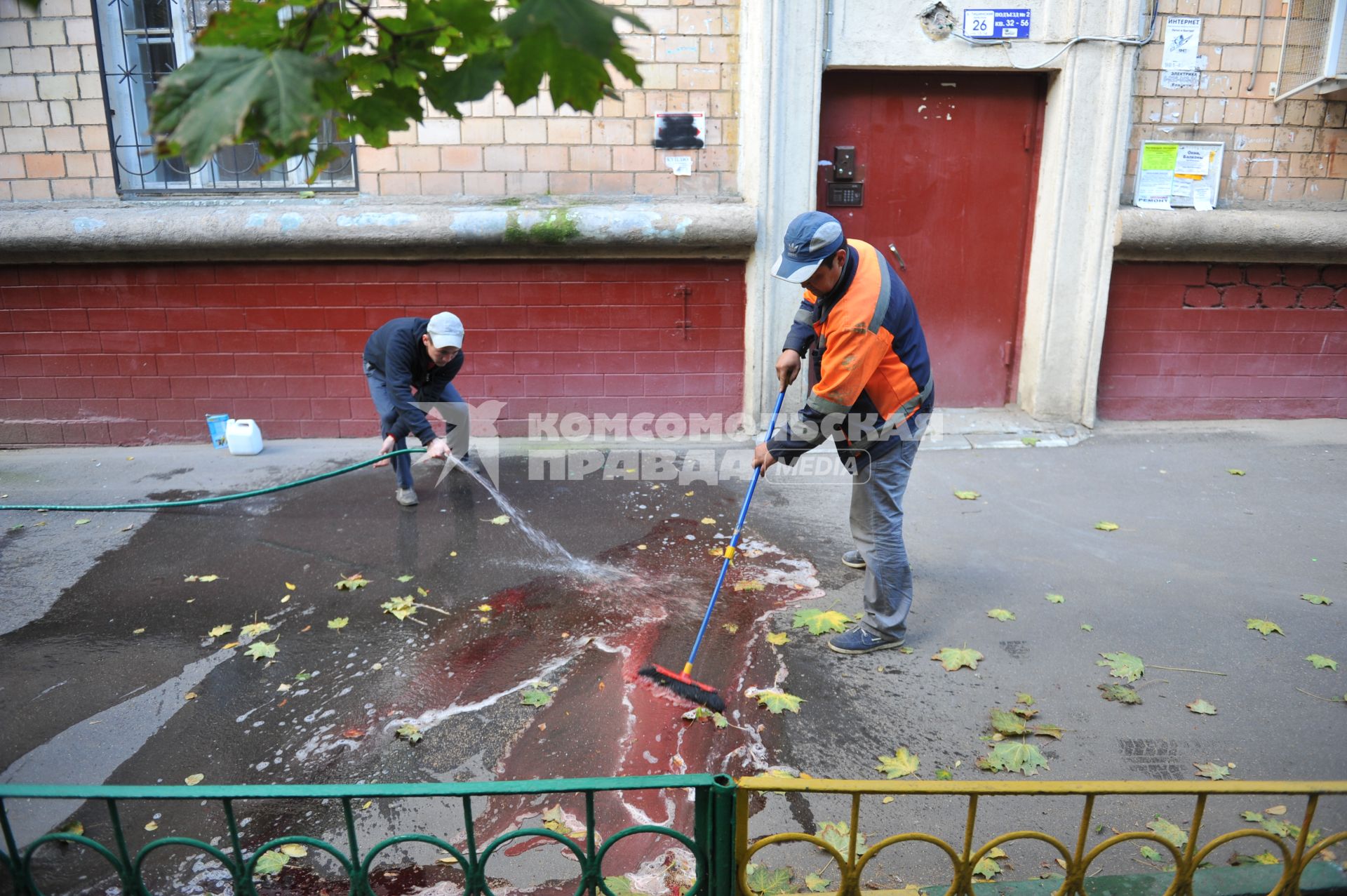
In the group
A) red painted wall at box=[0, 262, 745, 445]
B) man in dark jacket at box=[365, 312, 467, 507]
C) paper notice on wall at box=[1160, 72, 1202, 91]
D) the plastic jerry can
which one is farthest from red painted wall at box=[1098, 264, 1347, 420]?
the plastic jerry can

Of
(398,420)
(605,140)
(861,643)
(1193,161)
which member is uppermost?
(605,140)

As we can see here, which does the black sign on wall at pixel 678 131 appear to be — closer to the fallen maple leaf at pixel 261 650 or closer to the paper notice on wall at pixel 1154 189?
the paper notice on wall at pixel 1154 189

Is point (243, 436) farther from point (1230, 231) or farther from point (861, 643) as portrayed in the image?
point (1230, 231)

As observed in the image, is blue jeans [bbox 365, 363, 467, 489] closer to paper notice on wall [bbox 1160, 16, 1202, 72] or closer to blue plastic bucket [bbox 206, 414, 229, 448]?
blue plastic bucket [bbox 206, 414, 229, 448]

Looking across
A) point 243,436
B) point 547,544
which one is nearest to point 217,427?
point 243,436

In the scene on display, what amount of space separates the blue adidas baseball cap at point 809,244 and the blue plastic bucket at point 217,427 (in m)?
5.10

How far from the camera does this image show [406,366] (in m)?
Answer: 5.64

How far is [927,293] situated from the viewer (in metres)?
7.28

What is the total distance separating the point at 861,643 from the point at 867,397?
44.4 inches

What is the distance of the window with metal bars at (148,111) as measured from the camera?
6707mm

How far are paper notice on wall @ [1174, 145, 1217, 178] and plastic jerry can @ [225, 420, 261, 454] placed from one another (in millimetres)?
7283

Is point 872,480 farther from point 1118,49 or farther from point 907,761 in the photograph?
point 1118,49

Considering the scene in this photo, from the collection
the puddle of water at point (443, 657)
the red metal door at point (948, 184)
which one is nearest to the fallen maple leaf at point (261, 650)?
the puddle of water at point (443, 657)

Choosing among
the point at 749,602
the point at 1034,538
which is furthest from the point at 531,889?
the point at 1034,538
